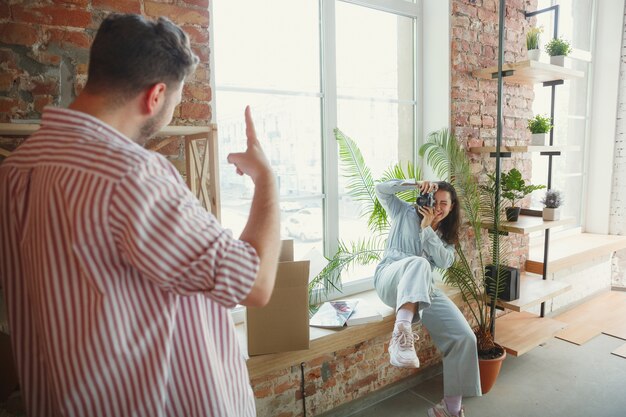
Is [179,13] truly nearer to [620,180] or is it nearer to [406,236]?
[406,236]

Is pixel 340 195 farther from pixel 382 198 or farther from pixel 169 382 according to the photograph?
pixel 169 382

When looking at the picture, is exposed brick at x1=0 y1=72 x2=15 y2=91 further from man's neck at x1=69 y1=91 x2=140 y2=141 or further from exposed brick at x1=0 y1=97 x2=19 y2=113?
man's neck at x1=69 y1=91 x2=140 y2=141

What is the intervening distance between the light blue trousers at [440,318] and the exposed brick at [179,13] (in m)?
1.54

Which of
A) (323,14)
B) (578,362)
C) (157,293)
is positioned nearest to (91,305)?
(157,293)

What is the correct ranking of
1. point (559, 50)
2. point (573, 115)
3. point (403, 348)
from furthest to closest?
point (573, 115) → point (559, 50) → point (403, 348)

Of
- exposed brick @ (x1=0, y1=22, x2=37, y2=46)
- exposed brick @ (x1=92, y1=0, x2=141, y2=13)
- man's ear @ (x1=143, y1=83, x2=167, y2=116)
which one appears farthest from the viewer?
exposed brick @ (x1=92, y1=0, x2=141, y2=13)

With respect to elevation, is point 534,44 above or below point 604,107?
above

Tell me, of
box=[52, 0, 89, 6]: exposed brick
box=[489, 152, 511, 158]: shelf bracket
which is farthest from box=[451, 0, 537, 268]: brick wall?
box=[52, 0, 89, 6]: exposed brick

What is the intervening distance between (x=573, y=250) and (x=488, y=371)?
1818 millimetres

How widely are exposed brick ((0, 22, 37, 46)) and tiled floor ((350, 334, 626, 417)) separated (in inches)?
92.2

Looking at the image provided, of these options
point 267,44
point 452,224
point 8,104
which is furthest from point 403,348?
point 8,104

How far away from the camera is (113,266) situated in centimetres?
77

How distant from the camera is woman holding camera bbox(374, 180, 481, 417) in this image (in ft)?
7.41

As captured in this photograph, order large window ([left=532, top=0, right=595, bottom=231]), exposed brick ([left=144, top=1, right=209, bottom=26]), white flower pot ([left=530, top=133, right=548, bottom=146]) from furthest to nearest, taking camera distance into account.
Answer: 1. large window ([left=532, top=0, right=595, bottom=231])
2. white flower pot ([left=530, top=133, right=548, bottom=146])
3. exposed brick ([left=144, top=1, right=209, bottom=26])
